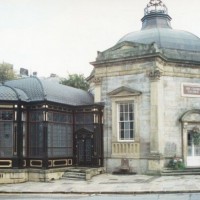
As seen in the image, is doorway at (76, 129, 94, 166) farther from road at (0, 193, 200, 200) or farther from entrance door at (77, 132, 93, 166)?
road at (0, 193, 200, 200)

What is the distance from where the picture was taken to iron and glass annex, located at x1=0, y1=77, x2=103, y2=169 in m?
21.8

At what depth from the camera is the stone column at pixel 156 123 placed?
2258 cm

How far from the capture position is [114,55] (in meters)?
24.6

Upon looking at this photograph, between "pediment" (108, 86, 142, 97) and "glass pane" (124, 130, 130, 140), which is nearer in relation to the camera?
"pediment" (108, 86, 142, 97)

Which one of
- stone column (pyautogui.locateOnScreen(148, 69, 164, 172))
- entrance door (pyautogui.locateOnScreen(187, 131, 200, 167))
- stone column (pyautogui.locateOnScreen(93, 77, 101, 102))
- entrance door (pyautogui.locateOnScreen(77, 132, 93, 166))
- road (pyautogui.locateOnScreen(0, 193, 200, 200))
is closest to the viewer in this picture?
road (pyautogui.locateOnScreen(0, 193, 200, 200))

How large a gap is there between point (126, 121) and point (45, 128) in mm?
5228

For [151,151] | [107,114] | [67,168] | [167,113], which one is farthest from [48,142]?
[167,113]

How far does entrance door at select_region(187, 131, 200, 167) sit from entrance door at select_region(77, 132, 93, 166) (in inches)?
241

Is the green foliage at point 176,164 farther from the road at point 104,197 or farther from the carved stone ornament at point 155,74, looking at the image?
the road at point 104,197

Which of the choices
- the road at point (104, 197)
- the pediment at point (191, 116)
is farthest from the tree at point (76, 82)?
the road at point (104, 197)

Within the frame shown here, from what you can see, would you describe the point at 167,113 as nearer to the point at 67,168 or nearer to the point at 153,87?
the point at 153,87

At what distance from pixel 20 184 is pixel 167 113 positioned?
31.8 feet

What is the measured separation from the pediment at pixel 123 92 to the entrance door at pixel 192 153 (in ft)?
14.3

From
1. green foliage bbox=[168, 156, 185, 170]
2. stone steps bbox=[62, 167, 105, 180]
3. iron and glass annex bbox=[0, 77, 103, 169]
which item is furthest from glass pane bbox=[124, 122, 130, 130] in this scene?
green foliage bbox=[168, 156, 185, 170]
